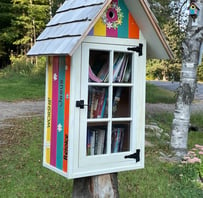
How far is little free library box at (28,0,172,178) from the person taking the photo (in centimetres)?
280

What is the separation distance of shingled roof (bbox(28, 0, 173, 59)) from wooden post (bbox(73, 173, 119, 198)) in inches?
43.4

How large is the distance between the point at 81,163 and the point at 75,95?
509mm

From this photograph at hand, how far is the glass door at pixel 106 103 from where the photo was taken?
2.87 meters

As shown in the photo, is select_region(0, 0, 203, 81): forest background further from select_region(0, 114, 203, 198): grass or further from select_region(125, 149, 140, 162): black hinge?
select_region(125, 149, 140, 162): black hinge

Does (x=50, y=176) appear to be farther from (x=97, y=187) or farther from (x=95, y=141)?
(x=95, y=141)

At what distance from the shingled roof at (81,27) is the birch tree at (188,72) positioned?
9.85 feet

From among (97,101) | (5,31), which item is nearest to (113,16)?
(97,101)

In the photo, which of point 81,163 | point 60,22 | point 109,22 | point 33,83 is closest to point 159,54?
point 109,22

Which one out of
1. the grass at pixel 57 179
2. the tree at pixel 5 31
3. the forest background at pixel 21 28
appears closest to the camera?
the grass at pixel 57 179

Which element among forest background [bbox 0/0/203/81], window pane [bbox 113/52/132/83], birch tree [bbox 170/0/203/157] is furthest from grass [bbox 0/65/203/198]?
forest background [bbox 0/0/203/81]

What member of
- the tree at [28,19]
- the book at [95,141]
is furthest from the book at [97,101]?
the tree at [28,19]

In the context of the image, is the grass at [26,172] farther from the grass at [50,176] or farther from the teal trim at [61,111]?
the teal trim at [61,111]

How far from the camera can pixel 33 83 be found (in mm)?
16328

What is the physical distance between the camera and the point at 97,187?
3.24 m
